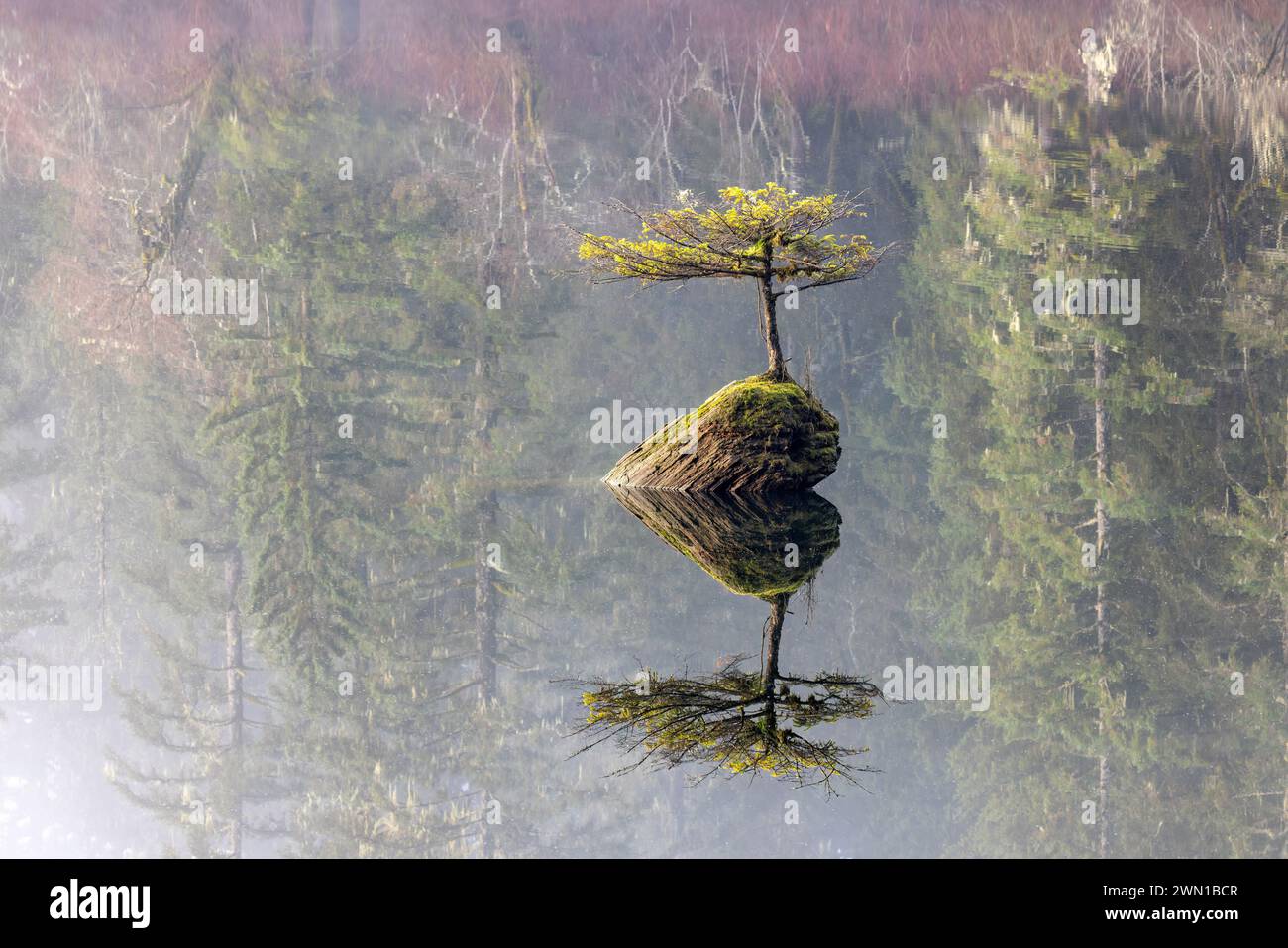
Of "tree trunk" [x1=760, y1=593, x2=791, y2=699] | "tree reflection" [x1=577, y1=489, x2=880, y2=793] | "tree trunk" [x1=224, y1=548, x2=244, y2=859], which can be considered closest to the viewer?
"tree reflection" [x1=577, y1=489, x2=880, y2=793]

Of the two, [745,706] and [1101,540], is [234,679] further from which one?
[1101,540]

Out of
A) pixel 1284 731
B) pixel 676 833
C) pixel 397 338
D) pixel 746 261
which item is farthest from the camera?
pixel 397 338

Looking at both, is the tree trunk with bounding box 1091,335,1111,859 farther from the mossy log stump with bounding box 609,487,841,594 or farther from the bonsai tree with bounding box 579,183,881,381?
the bonsai tree with bounding box 579,183,881,381

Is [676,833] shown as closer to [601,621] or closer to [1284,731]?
[601,621]

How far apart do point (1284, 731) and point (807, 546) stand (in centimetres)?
343

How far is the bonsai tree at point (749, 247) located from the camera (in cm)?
1014

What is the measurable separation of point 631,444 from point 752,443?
31.9ft

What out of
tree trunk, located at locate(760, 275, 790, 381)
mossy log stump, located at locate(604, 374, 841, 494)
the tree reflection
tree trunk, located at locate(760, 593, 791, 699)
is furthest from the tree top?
tree trunk, located at locate(760, 593, 791, 699)

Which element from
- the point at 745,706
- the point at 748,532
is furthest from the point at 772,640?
the point at 748,532

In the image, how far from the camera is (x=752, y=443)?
10172 millimetres

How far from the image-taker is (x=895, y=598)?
34.8 ft

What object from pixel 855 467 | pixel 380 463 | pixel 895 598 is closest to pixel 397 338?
pixel 380 463

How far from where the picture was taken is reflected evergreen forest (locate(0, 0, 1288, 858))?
358 inches

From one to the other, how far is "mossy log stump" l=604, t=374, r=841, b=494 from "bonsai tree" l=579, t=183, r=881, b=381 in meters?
0.40
